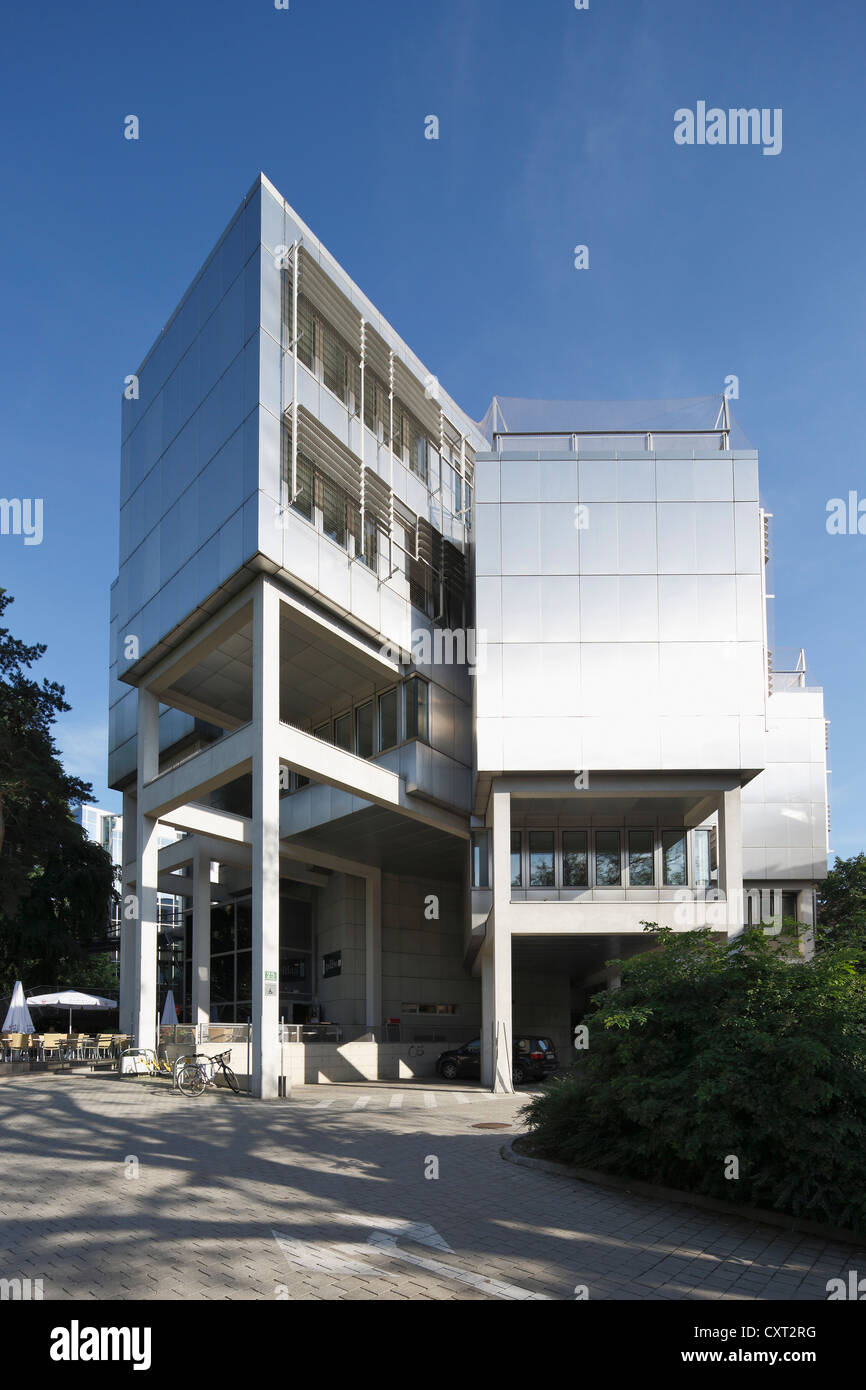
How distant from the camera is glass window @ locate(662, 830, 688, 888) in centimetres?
3084

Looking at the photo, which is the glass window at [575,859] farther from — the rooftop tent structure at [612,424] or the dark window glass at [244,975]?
the dark window glass at [244,975]

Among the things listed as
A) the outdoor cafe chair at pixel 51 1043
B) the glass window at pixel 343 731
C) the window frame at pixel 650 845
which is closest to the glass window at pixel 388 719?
the glass window at pixel 343 731

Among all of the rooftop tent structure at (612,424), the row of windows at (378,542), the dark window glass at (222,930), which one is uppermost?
the rooftop tent structure at (612,424)

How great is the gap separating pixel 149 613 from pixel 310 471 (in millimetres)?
6878

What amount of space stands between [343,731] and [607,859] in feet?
31.9

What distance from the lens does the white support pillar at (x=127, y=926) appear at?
33.1 metres

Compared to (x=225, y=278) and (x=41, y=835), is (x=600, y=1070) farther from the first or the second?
(x=41, y=835)

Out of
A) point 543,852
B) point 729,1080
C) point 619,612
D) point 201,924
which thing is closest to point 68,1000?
point 201,924

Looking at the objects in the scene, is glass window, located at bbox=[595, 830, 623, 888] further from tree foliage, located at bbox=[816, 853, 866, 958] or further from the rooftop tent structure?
tree foliage, located at bbox=[816, 853, 866, 958]

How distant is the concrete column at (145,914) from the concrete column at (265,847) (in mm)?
6320

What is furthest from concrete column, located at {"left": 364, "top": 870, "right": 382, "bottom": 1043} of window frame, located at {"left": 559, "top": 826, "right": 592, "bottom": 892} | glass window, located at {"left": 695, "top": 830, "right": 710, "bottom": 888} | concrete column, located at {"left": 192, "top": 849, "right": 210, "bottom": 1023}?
glass window, located at {"left": 695, "top": 830, "right": 710, "bottom": 888}

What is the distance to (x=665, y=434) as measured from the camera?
96.3ft

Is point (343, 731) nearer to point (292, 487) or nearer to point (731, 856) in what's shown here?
point (292, 487)

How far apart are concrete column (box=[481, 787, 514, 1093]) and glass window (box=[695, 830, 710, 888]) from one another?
5936 millimetres
